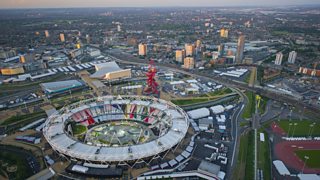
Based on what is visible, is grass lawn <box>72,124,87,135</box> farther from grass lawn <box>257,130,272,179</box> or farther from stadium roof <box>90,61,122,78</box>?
stadium roof <box>90,61,122,78</box>

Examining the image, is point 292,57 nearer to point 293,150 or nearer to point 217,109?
point 217,109

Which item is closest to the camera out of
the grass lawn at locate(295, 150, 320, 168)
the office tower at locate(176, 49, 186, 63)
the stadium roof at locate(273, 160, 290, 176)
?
the stadium roof at locate(273, 160, 290, 176)

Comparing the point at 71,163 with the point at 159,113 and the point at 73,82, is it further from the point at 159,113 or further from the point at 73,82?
the point at 73,82

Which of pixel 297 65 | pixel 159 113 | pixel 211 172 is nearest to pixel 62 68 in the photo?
pixel 159 113

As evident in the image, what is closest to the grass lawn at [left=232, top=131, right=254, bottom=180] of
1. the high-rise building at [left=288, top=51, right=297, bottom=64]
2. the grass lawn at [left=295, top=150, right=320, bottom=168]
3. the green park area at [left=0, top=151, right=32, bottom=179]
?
the grass lawn at [left=295, top=150, right=320, bottom=168]

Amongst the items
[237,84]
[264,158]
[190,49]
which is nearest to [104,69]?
[190,49]

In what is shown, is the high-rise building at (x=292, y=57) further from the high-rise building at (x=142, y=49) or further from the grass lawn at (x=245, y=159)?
the grass lawn at (x=245, y=159)

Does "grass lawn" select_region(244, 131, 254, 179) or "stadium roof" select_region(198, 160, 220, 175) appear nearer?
"stadium roof" select_region(198, 160, 220, 175)
